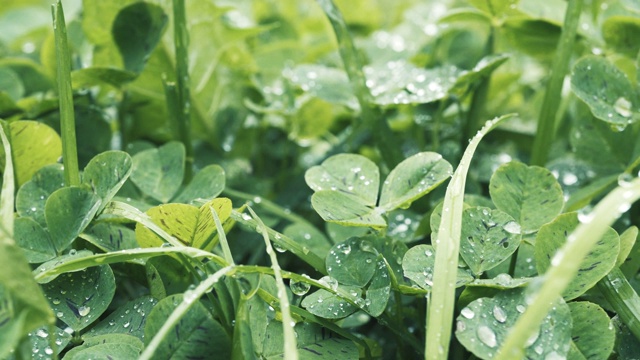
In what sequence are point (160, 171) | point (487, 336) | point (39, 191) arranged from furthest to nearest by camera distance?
point (160, 171) < point (39, 191) < point (487, 336)

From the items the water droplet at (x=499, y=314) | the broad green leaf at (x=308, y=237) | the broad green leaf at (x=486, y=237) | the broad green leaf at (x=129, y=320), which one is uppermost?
the broad green leaf at (x=486, y=237)

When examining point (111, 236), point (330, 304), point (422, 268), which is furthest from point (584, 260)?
point (111, 236)

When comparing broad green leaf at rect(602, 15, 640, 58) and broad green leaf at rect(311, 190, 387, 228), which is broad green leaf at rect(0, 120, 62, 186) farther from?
broad green leaf at rect(602, 15, 640, 58)

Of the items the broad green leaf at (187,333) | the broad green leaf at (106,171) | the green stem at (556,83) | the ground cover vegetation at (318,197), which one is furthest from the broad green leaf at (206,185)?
the green stem at (556,83)

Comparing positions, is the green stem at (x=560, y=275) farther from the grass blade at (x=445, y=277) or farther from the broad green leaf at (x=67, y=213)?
the broad green leaf at (x=67, y=213)

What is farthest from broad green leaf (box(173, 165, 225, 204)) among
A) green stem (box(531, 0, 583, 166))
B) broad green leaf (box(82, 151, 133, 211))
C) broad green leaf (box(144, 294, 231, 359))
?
green stem (box(531, 0, 583, 166))

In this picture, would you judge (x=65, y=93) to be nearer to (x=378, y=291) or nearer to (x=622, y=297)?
(x=378, y=291)
